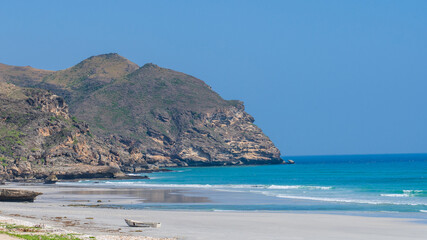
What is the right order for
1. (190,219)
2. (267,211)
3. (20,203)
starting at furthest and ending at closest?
(20,203), (267,211), (190,219)

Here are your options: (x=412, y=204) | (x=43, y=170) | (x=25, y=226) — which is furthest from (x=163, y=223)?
(x=43, y=170)

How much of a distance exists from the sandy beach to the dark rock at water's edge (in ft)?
8.39

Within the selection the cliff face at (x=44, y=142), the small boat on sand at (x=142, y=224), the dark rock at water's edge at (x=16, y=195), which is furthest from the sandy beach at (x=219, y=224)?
the cliff face at (x=44, y=142)

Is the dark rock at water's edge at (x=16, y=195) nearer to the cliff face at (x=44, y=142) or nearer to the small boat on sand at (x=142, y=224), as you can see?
the small boat on sand at (x=142, y=224)

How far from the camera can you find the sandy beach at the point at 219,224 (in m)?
28.1

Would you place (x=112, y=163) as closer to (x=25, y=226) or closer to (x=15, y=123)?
(x=15, y=123)

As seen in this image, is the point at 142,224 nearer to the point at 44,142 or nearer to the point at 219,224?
the point at 219,224

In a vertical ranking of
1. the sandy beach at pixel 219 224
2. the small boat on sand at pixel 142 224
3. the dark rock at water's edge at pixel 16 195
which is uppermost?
the dark rock at water's edge at pixel 16 195

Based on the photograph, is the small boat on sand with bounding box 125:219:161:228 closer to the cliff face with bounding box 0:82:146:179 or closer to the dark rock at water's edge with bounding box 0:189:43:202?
the dark rock at water's edge with bounding box 0:189:43:202

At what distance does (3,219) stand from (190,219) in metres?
10.9

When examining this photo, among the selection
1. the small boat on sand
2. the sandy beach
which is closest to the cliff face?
the sandy beach

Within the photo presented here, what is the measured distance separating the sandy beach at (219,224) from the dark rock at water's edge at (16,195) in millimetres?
2556

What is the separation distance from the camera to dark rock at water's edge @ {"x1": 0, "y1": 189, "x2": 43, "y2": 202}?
45.1m

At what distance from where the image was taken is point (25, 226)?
2755 cm
